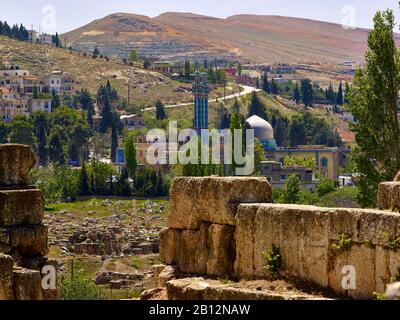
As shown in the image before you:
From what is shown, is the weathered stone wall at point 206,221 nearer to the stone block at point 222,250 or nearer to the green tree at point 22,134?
the stone block at point 222,250

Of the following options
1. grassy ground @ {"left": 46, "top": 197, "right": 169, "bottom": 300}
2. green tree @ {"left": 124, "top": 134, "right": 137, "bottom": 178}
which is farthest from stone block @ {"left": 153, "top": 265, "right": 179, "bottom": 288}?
green tree @ {"left": 124, "top": 134, "right": 137, "bottom": 178}

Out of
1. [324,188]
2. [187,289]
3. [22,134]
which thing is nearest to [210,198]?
[187,289]

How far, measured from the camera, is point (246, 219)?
20.0 metres

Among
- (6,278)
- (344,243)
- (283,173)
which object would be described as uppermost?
(344,243)

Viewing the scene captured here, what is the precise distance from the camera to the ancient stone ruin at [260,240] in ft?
57.8

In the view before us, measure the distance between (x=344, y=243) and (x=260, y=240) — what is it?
1954 mm

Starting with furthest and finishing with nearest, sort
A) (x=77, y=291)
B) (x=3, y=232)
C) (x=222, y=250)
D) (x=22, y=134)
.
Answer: (x=22, y=134), (x=77, y=291), (x=3, y=232), (x=222, y=250)

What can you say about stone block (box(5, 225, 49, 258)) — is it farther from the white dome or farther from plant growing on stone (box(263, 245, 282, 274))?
Answer: the white dome

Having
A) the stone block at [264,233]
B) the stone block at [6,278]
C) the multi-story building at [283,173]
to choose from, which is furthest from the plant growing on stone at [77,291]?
the multi-story building at [283,173]

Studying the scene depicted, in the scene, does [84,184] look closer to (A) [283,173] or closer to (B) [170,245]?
(A) [283,173]

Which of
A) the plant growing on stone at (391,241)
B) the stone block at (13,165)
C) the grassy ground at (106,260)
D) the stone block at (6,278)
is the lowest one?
the grassy ground at (106,260)

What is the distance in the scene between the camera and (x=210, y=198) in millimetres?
21047
